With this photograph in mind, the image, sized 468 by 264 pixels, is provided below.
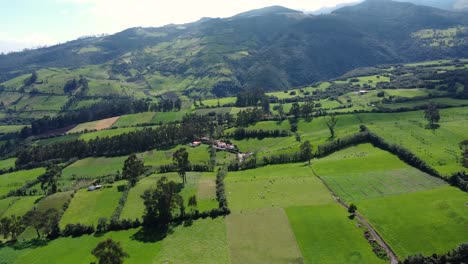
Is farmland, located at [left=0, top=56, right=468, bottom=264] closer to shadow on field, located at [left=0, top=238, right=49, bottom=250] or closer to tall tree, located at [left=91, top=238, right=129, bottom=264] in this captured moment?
shadow on field, located at [left=0, top=238, right=49, bottom=250]

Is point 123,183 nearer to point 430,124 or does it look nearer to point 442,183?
point 442,183

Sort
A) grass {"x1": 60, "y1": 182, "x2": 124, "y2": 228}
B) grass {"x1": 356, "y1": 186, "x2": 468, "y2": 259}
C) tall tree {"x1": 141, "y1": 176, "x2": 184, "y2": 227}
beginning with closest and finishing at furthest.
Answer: grass {"x1": 356, "y1": 186, "x2": 468, "y2": 259} → tall tree {"x1": 141, "y1": 176, "x2": 184, "y2": 227} → grass {"x1": 60, "y1": 182, "x2": 124, "y2": 228}

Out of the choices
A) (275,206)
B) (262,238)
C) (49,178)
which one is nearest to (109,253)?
(262,238)

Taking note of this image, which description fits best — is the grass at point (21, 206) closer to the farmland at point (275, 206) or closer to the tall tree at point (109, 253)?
the farmland at point (275, 206)

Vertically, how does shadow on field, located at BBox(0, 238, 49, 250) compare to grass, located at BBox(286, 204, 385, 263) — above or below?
below

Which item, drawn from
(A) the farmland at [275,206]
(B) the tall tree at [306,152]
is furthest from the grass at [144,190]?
(B) the tall tree at [306,152]

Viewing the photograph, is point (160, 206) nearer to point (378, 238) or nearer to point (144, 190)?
point (144, 190)

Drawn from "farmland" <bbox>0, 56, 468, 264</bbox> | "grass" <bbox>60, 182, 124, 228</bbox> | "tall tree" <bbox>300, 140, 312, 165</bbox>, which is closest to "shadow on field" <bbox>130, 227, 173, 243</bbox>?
"farmland" <bbox>0, 56, 468, 264</bbox>
